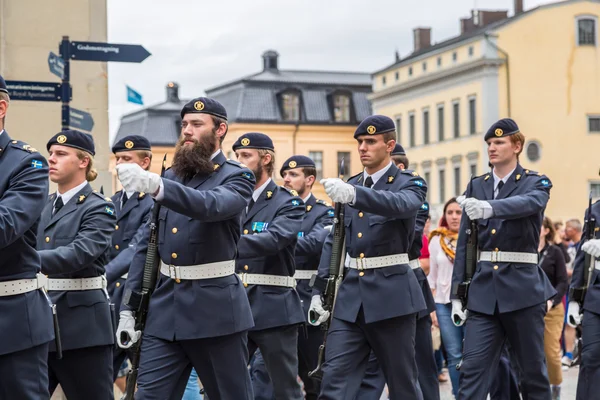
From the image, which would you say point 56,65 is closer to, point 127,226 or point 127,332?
point 127,226

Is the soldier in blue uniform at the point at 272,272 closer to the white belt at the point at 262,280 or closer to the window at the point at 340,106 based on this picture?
the white belt at the point at 262,280

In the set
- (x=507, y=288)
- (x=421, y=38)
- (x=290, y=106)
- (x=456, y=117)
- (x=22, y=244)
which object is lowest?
(x=507, y=288)

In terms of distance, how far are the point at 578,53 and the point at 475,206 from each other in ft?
209

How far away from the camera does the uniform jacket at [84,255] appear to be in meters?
8.90

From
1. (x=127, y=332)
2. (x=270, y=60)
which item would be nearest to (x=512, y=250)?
(x=127, y=332)

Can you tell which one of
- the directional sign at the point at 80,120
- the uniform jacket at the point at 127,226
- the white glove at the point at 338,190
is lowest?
the uniform jacket at the point at 127,226

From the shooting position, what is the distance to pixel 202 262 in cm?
807

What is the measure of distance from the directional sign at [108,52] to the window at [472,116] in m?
59.8

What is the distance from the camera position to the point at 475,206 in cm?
1005

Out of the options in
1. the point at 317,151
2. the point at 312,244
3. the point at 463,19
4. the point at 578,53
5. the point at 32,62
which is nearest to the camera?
the point at 312,244

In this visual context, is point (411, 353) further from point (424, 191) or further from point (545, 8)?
point (545, 8)

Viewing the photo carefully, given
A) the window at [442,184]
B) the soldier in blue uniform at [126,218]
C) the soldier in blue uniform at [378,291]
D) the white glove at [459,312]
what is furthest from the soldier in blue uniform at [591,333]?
the window at [442,184]

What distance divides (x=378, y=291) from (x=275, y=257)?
4.40 feet

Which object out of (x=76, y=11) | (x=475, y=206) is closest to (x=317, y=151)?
(x=76, y=11)
